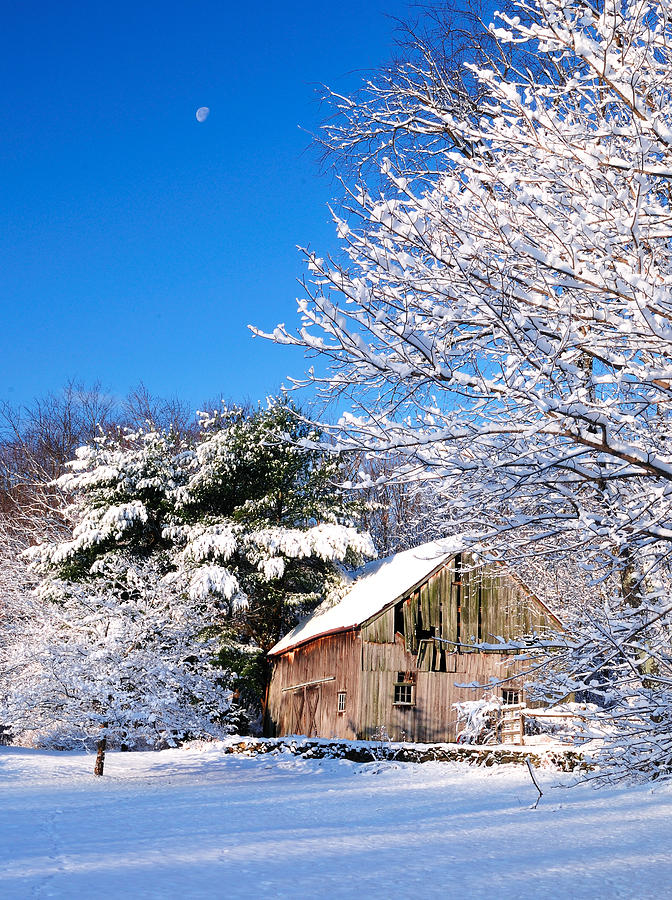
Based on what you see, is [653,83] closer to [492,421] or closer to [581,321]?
[581,321]

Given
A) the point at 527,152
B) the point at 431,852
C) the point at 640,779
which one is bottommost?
the point at 431,852

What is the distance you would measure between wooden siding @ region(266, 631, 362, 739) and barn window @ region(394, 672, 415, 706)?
125 cm

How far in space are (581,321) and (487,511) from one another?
4.79ft

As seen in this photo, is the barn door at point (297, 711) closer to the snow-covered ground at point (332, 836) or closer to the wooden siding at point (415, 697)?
the wooden siding at point (415, 697)

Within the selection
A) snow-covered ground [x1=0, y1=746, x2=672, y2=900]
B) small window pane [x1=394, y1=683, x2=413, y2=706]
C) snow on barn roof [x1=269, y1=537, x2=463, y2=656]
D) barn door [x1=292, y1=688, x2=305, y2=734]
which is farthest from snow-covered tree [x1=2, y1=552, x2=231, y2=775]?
small window pane [x1=394, y1=683, x2=413, y2=706]

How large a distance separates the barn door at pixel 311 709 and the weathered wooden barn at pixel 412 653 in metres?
0.06

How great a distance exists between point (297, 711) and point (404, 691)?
5133 millimetres

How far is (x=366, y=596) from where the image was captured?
86.7 feet

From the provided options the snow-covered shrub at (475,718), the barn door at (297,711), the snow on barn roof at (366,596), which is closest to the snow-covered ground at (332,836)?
the snow-covered shrub at (475,718)

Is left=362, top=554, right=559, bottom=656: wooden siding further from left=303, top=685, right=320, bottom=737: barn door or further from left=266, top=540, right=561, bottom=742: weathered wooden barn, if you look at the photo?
left=303, top=685, right=320, bottom=737: barn door

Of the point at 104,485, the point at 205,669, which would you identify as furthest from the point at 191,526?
the point at 205,669

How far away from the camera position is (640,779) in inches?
216

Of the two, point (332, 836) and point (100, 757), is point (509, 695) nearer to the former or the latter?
point (100, 757)

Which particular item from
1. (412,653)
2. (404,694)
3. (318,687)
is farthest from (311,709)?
(412,653)
